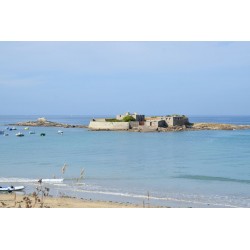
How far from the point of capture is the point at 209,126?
155ft

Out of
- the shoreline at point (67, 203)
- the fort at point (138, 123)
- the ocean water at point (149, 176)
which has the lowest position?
the ocean water at point (149, 176)

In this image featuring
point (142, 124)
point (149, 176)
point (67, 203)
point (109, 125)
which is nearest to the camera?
point (67, 203)

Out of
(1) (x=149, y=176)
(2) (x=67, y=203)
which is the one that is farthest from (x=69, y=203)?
(1) (x=149, y=176)

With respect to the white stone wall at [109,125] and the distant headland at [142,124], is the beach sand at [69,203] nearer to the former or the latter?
the distant headland at [142,124]

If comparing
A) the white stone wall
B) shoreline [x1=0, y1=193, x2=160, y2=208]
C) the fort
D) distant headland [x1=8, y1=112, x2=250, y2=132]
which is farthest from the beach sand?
the white stone wall

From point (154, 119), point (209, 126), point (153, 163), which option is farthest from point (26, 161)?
point (209, 126)

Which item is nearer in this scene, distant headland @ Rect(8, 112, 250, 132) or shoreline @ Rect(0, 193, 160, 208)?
shoreline @ Rect(0, 193, 160, 208)

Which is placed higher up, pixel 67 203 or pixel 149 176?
pixel 67 203

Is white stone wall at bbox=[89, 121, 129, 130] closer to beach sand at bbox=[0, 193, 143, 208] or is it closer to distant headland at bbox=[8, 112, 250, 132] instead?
distant headland at bbox=[8, 112, 250, 132]

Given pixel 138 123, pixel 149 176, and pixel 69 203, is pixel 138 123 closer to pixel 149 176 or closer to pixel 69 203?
pixel 149 176

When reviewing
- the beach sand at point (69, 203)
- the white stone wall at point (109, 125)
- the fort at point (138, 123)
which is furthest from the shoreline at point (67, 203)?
the white stone wall at point (109, 125)

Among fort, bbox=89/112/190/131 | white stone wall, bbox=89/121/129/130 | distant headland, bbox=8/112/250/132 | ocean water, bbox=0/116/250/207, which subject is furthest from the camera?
white stone wall, bbox=89/121/129/130
